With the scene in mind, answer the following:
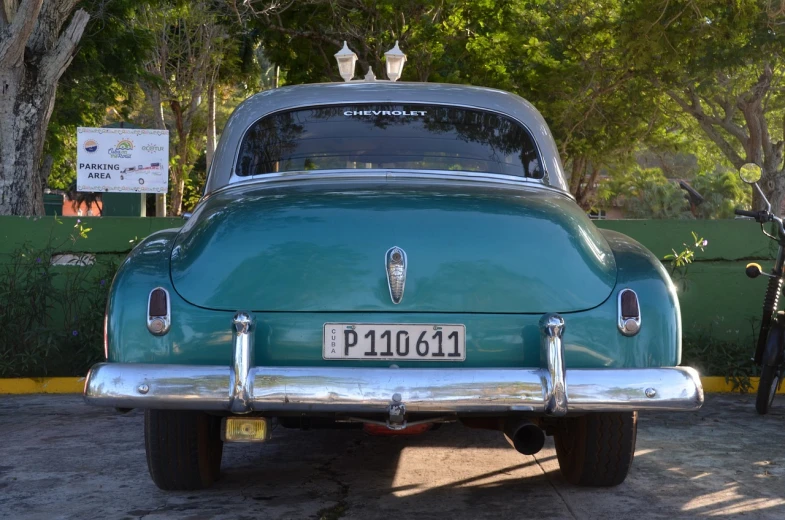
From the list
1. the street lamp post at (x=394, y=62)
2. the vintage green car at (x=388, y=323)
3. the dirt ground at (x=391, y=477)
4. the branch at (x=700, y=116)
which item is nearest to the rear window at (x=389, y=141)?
the vintage green car at (x=388, y=323)

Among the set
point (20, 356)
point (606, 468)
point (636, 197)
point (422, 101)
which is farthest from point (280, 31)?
point (636, 197)

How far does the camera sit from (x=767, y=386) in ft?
22.5

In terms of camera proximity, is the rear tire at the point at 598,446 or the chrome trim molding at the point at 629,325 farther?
the rear tire at the point at 598,446

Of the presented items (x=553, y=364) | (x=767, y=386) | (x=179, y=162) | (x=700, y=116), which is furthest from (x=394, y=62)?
(x=179, y=162)

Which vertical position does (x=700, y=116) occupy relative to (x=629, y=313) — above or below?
above

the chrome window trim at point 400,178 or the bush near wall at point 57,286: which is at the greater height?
the chrome window trim at point 400,178

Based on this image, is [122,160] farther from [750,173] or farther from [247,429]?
[247,429]

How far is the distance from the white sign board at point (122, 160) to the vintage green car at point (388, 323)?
7.73 metres

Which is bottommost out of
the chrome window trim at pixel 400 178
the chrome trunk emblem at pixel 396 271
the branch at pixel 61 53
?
the chrome trunk emblem at pixel 396 271

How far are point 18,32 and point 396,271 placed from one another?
8598mm

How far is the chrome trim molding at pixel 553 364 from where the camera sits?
12.3ft

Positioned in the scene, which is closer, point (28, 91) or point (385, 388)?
point (385, 388)

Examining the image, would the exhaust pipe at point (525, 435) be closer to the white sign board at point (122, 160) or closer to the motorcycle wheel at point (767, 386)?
the motorcycle wheel at point (767, 386)

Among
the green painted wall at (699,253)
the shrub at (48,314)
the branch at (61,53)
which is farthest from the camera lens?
the branch at (61,53)
